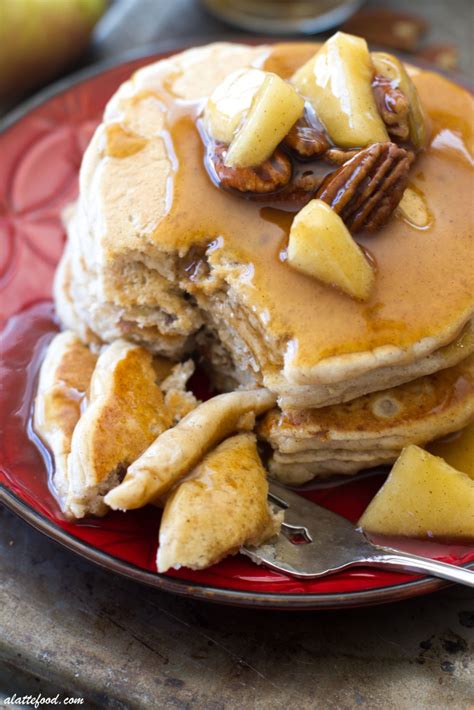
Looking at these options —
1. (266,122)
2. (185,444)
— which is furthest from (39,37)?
(185,444)

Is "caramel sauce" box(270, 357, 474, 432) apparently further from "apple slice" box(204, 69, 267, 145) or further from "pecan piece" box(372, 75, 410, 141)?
"apple slice" box(204, 69, 267, 145)

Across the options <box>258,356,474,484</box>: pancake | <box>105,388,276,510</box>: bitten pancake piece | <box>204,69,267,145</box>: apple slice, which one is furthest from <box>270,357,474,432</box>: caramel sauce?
<box>204,69,267,145</box>: apple slice

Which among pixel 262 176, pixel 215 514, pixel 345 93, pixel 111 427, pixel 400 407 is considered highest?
pixel 345 93

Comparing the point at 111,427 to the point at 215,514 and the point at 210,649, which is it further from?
the point at 210,649

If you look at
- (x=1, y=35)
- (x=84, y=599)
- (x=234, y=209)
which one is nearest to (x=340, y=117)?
(x=234, y=209)

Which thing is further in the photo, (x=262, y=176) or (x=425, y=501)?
(x=262, y=176)

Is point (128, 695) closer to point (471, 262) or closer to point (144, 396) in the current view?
point (144, 396)
